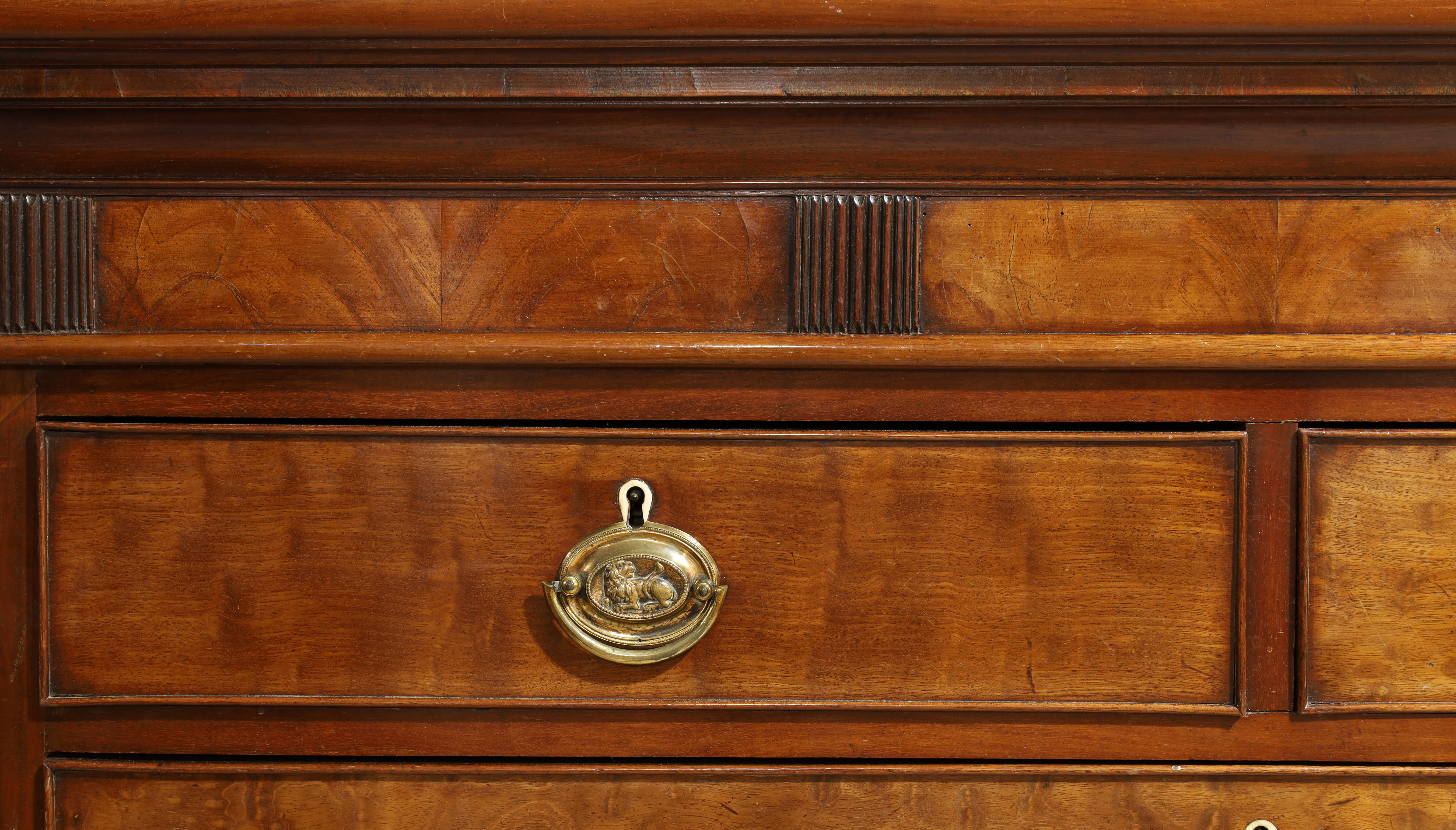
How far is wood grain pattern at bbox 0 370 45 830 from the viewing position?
49 cm

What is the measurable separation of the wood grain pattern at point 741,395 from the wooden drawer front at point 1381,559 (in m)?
0.02

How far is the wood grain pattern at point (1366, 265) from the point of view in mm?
476

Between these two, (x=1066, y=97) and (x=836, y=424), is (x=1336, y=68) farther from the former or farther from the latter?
(x=836, y=424)

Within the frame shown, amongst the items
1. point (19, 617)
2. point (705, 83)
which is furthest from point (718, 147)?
point (19, 617)

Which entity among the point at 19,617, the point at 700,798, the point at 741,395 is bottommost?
the point at 700,798

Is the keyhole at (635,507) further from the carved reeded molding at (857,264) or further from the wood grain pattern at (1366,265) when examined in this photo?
the wood grain pattern at (1366,265)

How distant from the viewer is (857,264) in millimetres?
483

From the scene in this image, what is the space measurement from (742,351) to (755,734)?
21cm

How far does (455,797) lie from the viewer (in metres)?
0.51

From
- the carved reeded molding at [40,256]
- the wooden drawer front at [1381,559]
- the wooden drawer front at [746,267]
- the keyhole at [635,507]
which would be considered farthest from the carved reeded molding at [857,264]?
the carved reeded molding at [40,256]

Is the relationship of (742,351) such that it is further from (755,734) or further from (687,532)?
(755,734)

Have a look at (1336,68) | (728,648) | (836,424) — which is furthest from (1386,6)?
(728,648)

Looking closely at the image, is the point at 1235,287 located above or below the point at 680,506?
above

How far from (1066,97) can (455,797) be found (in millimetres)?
495
